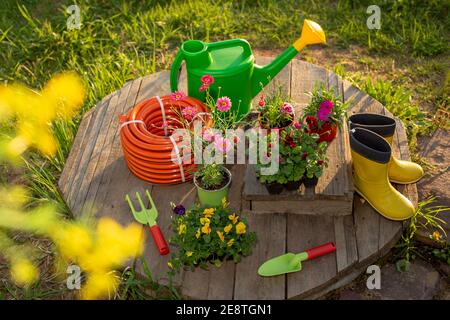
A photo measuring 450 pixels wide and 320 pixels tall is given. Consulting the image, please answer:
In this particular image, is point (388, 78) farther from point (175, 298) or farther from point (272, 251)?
point (175, 298)

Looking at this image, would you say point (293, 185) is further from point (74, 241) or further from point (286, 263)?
point (74, 241)

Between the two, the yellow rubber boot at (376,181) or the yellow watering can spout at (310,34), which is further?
the yellow watering can spout at (310,34)

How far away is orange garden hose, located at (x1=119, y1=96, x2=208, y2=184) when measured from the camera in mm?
2900

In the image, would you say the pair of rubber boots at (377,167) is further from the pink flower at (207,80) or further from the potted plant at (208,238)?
the pink flower at (207,80)

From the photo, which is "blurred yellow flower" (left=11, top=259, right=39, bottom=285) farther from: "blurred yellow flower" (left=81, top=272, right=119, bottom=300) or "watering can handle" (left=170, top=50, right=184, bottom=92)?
"watering can handle" (left=170, top=50, right=184, bottom=92)

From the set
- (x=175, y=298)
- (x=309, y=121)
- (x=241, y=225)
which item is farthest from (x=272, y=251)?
(x=309, y=121)

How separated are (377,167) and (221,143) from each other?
747 mm

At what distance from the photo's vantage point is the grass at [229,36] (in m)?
3.93

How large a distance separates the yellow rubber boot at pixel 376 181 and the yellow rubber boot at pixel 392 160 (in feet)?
0.42

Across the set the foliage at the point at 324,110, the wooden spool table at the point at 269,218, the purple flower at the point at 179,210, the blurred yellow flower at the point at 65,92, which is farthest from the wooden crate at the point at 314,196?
the blurred yellow flower at the point at 65,92

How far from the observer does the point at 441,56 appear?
168 inches

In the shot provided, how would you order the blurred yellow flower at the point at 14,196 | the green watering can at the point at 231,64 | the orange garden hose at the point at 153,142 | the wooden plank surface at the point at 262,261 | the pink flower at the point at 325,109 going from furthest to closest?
the blurred yellow flower at the point at 14,196 → the green watering can at the point at 231,64 → the orange garden hose at the point at 153,142 → the pink flower at the point at 325,109 → the wooden plank surface at the point at 262,261

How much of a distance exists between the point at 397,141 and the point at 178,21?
2.24 metres

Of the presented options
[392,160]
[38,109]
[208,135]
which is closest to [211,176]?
[208,135]
